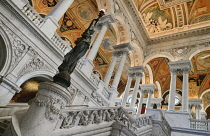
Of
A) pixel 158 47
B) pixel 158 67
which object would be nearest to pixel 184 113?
pixel 158 47

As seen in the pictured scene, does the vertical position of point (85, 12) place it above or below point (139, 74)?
above

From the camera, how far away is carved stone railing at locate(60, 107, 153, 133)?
9.09 ft

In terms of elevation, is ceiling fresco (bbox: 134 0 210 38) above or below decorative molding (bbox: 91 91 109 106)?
above

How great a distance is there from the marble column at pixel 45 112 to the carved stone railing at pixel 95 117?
0.20 metres

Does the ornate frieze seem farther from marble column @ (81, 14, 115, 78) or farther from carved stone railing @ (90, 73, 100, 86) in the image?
carved stone railing @ (90, 73, 100, 86)

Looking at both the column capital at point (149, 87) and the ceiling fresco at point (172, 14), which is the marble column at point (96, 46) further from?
the column capital at point (149, 87)

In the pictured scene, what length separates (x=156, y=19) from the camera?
14414 millimetres

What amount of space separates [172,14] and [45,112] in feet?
46.6

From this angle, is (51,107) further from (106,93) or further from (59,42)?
(106,93)

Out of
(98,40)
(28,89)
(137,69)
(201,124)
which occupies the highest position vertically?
(137,69)

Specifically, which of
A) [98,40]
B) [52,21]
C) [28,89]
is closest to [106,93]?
[98,40]

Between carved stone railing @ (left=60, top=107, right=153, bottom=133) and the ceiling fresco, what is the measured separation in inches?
425

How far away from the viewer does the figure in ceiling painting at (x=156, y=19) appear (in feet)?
45.6

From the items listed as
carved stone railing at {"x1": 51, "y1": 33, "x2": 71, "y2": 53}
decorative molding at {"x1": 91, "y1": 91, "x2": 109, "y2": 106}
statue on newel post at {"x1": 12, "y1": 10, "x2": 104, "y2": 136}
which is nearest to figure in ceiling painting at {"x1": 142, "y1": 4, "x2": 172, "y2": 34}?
decorative molding at {"x1": 91, "y1": 91, "x2": 109, "y2": 106}
